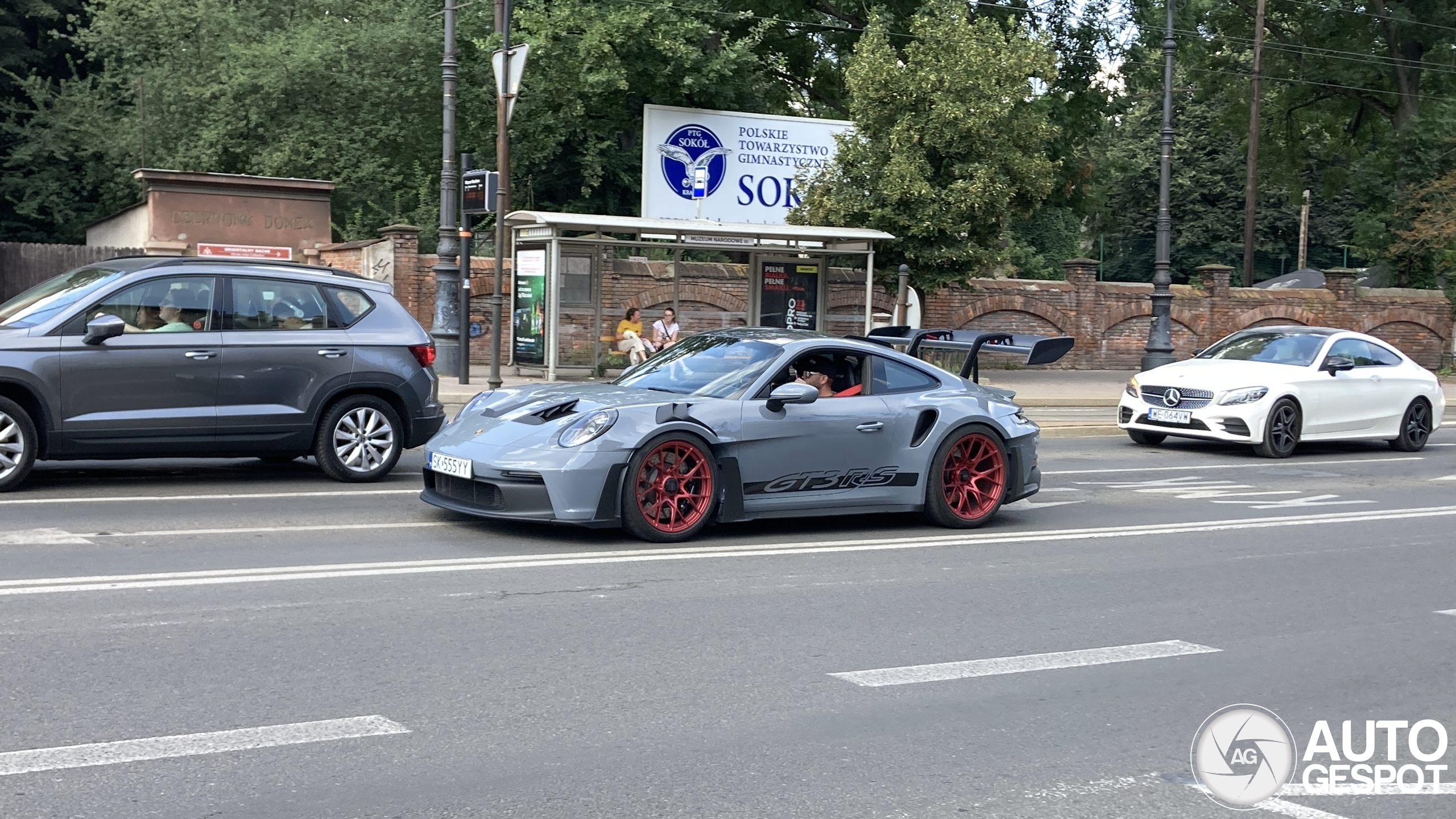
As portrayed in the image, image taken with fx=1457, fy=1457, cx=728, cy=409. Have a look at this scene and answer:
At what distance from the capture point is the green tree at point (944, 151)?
85.1ft

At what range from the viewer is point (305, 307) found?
11.1 m

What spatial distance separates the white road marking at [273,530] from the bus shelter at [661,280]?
12.4 metres

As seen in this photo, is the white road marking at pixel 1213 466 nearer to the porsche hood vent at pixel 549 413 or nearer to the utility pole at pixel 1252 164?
the porsche hood vent at pixel 549 413

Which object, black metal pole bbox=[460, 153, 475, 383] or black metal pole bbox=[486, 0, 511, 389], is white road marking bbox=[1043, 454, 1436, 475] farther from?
black metal pole bbox=[460, 153, 475, 383]

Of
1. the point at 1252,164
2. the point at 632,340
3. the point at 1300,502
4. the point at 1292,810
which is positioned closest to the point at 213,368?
the point at 1292,810

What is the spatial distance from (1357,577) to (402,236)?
19817mm

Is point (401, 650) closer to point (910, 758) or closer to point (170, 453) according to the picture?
point (910, 758)

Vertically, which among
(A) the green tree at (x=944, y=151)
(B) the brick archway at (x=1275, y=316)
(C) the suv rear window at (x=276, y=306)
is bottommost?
(C) the suv rear window at (x=276, y=306)

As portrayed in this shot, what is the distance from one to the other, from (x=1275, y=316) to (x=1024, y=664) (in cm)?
3232

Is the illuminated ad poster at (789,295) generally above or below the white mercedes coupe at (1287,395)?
above

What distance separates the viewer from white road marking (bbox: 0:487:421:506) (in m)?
9.76

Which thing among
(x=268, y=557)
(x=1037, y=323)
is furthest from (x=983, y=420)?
(x=1037, y=323)

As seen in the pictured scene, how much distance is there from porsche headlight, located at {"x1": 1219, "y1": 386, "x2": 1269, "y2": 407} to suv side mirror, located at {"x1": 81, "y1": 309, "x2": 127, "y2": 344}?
1130 centimetres

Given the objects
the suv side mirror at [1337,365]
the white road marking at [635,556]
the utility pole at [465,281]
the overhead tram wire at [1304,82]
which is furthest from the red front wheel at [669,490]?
the overhead tram wire at [1304,82]
